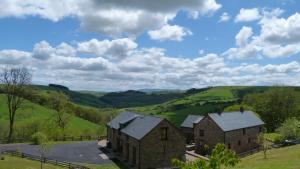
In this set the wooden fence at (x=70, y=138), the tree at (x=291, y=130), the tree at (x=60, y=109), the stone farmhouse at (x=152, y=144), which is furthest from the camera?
the tree at (x=60, y=109)

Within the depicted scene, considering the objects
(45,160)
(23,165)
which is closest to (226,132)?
(45,160)

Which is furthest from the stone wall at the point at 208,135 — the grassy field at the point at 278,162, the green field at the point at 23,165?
the green field at the point at 23,165

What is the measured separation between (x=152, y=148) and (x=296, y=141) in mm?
29025

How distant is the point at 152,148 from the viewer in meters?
53.2

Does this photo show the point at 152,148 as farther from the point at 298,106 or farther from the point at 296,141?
the point at 298,106

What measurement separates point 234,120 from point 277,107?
1410 inches

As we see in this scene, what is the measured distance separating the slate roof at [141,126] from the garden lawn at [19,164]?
1327cm

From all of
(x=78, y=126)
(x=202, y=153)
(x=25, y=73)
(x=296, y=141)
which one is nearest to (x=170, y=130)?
(x=202, y=153)

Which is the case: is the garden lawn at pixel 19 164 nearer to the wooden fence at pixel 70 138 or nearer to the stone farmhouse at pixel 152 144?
the stone farmhouse at pixel 152 144

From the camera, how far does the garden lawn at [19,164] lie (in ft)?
152

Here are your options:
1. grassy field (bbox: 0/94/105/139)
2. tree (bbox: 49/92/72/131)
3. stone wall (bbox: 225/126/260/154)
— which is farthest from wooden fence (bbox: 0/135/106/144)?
stone wall (bbox: 225/126/260/154)

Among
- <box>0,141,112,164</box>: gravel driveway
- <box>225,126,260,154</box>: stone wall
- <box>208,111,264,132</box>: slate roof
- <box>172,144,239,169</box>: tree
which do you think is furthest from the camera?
<box>208,111,264,132</box>: slate roof

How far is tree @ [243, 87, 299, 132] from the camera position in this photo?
99.7 metres

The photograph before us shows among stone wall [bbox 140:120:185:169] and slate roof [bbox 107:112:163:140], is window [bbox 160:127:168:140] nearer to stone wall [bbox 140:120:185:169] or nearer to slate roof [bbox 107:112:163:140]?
stone wall [bbox 140:120:185:169]
